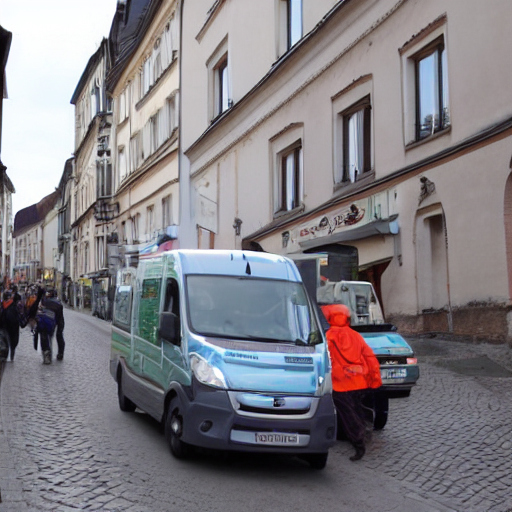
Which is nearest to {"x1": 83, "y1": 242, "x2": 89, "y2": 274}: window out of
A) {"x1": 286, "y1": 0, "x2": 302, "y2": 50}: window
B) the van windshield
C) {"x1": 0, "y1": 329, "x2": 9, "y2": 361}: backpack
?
{"x1": 286, "y1": 0, "x2": 302, "y2": 50}: window

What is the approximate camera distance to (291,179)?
960 inches

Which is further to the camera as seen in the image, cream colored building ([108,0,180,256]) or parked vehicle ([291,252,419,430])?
cream colored building ([108,0,180,256])

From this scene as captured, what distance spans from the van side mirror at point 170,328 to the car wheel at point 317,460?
1.81m

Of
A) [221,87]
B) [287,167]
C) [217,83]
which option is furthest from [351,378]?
[217,83]

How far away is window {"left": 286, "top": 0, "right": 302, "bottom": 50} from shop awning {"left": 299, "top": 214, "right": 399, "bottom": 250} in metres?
6.76

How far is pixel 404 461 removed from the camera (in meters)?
8.50

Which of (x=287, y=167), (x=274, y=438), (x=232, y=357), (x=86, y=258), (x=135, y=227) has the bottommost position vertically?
(x=274, y=438)

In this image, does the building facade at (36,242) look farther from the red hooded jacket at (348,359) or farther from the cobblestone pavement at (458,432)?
the red hooded jacket at (348,359)

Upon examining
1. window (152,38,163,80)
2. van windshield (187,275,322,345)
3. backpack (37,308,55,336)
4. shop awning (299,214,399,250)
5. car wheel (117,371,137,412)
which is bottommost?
car wheel (117,371,137,412)

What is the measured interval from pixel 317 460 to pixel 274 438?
0.65 meters

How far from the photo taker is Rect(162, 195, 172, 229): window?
1436 inches

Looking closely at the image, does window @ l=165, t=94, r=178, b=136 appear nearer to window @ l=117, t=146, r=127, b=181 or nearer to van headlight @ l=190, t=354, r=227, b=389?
window @ l=117, t=146, r=127, b=181

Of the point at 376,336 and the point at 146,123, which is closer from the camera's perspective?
the point at 376,336

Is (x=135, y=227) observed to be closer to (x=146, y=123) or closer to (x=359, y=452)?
(x=146, y=123)
